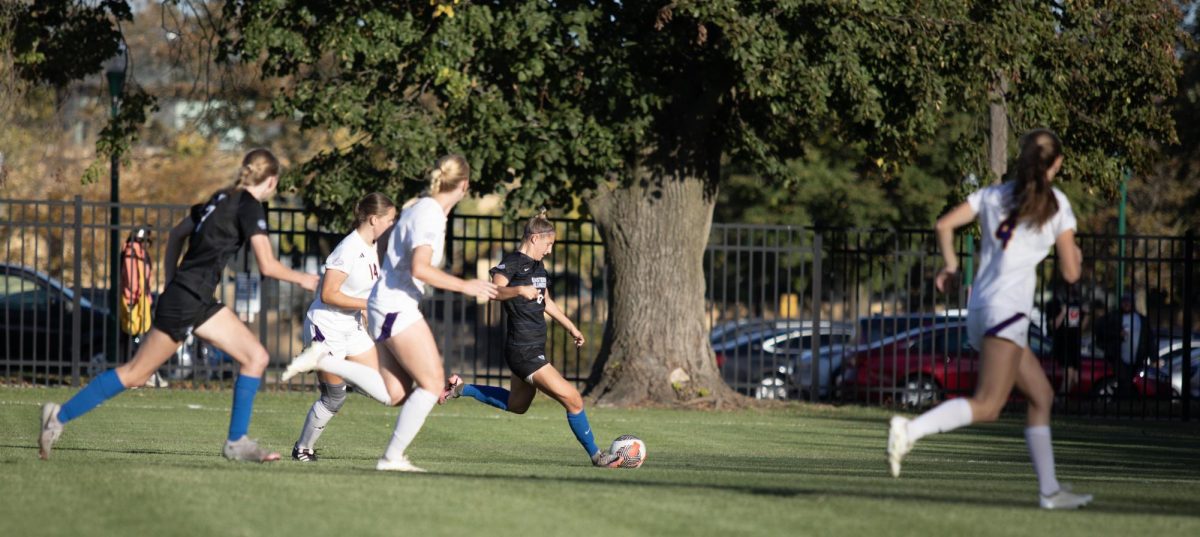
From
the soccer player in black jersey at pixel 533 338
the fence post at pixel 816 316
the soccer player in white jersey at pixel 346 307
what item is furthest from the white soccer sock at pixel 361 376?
the fence post at pixel 816 316

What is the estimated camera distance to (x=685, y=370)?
62.4 ft

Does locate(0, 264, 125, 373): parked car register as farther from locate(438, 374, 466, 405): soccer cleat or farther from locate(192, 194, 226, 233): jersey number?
locate(192, 194, 226, 233): jersey number

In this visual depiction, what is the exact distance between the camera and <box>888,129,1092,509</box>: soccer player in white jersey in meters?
7.15

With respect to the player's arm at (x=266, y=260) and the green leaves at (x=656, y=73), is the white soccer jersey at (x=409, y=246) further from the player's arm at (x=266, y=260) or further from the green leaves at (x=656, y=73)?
the green leaves at (x=656, y=73)

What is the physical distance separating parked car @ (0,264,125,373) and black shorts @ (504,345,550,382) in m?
11.1

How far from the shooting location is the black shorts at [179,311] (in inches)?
316

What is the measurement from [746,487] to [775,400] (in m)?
12.1

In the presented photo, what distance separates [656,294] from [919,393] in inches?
146

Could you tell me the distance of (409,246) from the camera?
27.0 feet

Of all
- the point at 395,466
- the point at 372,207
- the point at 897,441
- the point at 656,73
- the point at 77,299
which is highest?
the point at 656,73

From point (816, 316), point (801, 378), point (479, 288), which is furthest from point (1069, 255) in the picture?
point (801, 378)

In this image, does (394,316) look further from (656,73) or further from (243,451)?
(656,73)

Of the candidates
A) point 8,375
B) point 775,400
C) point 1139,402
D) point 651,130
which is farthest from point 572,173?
point 1139,402

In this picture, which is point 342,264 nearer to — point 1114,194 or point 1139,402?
point 1114,194
